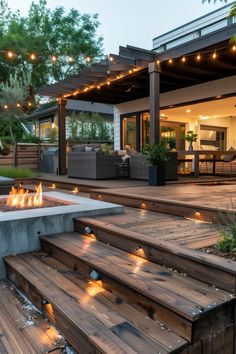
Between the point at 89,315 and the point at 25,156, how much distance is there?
32.3ft

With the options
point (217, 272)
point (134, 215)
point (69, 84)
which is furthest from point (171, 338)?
point (69, 84)

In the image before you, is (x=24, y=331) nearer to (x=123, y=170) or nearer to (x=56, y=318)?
(x=56, y=318)

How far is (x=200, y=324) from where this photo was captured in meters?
1.46

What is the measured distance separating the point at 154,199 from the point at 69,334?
89.6 inches

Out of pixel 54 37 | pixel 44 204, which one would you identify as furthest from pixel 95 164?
pixel 54 37

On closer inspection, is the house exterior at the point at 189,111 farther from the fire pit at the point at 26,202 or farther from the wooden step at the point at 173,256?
the wooden step at the point at 173,256

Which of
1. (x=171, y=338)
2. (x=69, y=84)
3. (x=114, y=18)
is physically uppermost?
(x=114, y=18)

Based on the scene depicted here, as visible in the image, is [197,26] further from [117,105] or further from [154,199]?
[154,199]

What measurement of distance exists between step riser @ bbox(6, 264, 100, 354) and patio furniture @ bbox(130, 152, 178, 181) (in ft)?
15.6

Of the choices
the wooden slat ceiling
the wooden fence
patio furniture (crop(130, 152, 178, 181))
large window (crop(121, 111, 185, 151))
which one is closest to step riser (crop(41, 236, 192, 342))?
the wooden slat ceiling

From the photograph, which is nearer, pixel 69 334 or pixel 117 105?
pixel 69 334

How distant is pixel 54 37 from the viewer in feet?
69.3

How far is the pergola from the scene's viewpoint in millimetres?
5297

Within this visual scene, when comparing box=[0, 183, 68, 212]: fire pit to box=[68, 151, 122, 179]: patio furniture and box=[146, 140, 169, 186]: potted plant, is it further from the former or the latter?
box=[68, 151, 122, 179]: patio furniture
